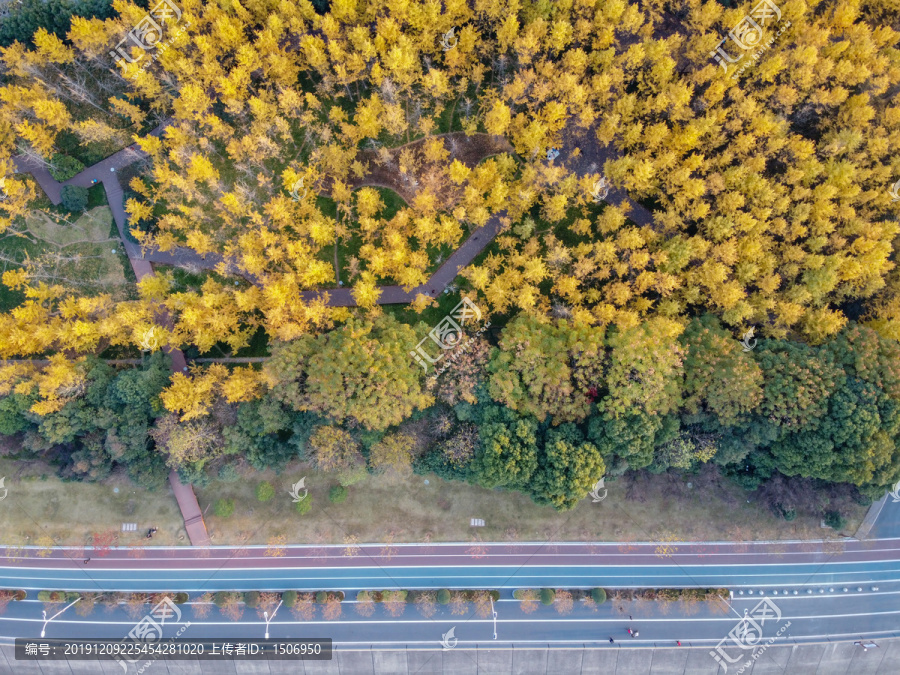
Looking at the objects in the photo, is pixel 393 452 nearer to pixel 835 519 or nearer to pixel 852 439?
pixel 852 439

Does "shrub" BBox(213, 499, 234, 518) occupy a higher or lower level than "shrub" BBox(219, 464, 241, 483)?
lower

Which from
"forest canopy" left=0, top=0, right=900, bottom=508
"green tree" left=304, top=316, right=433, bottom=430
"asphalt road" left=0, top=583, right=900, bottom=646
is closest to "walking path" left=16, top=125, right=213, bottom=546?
"forest canopy" left=0, top=0, right=900, bottom=508

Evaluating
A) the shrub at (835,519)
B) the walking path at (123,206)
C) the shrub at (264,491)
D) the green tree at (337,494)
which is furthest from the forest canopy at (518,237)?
the green tree at (337,494)

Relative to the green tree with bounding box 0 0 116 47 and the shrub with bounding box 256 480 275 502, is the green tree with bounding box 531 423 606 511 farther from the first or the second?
the green tree with bounding box 0 0 116 47

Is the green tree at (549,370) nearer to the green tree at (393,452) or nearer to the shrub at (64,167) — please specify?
the green tree at (393,452)

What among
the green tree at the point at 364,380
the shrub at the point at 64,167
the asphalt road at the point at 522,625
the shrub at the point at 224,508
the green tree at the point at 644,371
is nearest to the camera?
the green tree at the point at 644,371

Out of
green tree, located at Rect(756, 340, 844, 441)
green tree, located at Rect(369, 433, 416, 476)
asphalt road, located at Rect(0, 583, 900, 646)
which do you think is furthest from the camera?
asphalt road, located at Rect(0, 583, 900, 646)
